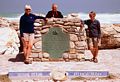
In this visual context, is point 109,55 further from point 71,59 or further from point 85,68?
point 85,68

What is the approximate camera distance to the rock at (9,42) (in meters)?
14.0

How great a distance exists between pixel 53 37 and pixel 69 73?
89.2 inches

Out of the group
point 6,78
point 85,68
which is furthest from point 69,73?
point 6,78

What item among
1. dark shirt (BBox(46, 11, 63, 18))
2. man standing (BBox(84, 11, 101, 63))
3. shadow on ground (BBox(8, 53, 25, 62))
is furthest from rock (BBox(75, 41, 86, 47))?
shadow on ground (BBox(8, 53, 25, 62))

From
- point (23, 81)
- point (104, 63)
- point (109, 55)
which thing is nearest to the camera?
point (23, 81)

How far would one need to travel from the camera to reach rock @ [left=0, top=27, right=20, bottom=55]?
552 inches

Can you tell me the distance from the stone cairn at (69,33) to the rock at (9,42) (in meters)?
2.39

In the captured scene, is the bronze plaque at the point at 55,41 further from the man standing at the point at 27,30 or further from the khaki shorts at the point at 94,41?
the khaki shorts at the point at 94,41

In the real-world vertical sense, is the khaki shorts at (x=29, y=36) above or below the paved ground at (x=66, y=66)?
above

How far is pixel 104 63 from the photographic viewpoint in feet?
38.2

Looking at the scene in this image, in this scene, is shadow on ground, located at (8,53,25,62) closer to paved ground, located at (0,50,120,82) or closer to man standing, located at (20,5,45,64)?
paved ground, located at (0,50,120,82)

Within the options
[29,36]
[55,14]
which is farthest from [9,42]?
[55,14]

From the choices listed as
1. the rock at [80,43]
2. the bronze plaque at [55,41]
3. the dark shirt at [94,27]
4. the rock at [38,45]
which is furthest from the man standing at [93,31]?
the rock at [38,45]

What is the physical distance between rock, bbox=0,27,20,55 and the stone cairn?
7.86 feet
